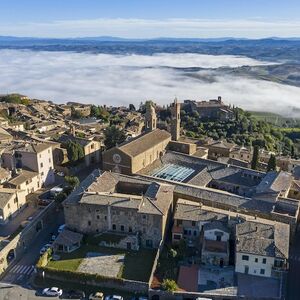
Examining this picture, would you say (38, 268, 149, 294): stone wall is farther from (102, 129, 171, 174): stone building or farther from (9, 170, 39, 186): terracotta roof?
(102, 129, 171, 174): stone building

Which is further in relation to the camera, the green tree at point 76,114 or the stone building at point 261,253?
the green tree at point 76,114

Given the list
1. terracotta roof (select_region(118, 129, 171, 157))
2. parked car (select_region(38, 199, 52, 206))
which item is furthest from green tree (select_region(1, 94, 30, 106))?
parked car (select_region(38, 199, 52, 206))

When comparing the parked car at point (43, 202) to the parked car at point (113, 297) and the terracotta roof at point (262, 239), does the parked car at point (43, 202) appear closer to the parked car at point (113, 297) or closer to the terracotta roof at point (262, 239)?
the parked car at point (113, 297)

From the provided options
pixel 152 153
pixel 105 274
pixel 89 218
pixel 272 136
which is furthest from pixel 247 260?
pixel 272 136

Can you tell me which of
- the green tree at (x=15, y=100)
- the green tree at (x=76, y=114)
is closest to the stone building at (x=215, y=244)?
the green tree at (x=76, y=114)

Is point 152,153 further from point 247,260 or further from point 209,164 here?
point 247,260

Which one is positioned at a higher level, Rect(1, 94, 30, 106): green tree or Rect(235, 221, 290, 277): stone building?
Rect(235, 221, 290, 277): stone building
